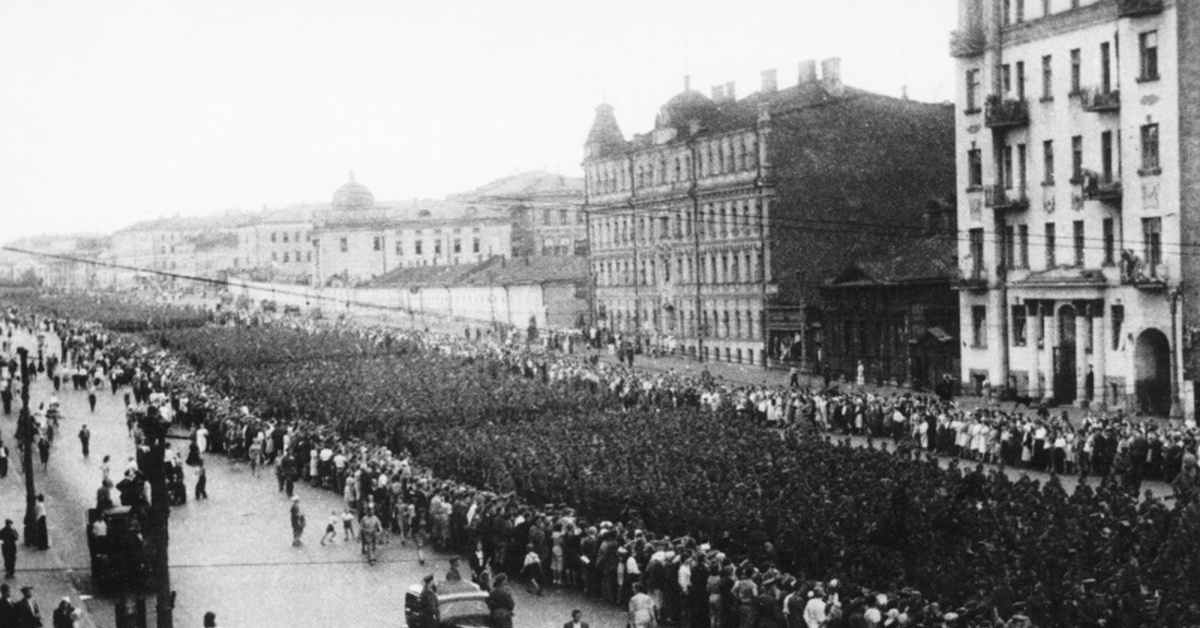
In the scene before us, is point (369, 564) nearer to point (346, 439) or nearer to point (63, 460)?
point (346, 439)

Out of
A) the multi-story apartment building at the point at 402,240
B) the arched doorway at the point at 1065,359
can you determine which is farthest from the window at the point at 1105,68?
the multi-story apartment building at the point at 402,240

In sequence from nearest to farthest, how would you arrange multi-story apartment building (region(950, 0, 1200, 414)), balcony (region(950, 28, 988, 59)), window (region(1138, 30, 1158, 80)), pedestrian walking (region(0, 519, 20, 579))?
pedestrian walking (region(0, 519, 20, 579)), multi-story apartment building (region(950, 0, 1200, 414)), window (region(1138, 30, 1158, 80)), balcony (region(950, 28, 988, 59))

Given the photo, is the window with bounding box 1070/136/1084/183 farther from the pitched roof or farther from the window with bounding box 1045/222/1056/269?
the pitched roof

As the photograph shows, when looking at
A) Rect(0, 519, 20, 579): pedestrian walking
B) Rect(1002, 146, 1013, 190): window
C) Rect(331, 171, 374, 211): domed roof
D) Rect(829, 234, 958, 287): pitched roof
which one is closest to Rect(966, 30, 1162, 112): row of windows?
Rect(1002, 146, 1013, 190): window

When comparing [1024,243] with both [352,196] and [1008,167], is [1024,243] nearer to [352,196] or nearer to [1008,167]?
[1008,167]

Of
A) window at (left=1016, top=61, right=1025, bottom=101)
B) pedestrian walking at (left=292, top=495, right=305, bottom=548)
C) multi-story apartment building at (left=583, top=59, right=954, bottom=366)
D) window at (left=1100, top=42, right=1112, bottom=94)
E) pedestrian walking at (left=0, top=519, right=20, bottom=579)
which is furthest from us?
multi-story apartment building at (left=583, top=59, right=954, bottom=366)

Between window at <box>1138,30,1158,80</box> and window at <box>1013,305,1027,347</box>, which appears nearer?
window at <box>1138,30,1158,80</box>

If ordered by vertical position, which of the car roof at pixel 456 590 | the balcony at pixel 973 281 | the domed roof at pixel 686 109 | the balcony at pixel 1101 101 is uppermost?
the domed roof at pixel 686 109

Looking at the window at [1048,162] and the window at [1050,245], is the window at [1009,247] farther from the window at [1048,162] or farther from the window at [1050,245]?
the window at [1048,162]

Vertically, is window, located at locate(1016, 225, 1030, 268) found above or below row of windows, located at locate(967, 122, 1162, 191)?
below
